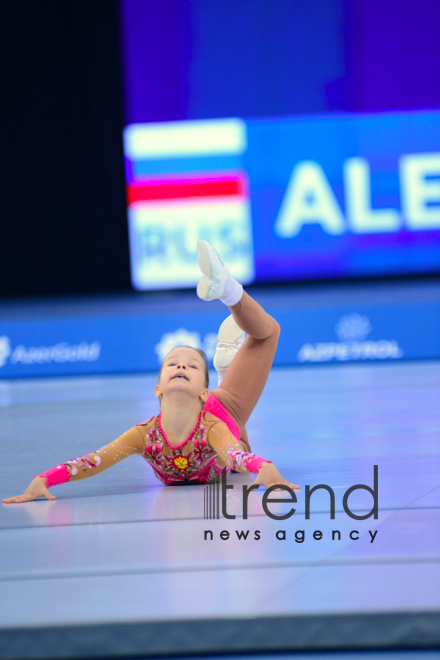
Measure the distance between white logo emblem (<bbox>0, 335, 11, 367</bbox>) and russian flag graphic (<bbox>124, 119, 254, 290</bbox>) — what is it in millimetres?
1383

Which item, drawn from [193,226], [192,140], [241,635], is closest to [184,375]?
[241,635]

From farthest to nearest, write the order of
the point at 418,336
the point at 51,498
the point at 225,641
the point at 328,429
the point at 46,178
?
the point at 46,178 < the point at 418,336 < the point at 328,429 < the point at 51,498 < the point at 225,641

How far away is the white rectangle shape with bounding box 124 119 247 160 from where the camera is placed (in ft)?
18.8

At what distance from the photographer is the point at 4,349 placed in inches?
187

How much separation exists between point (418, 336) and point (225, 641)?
3783 millimetres

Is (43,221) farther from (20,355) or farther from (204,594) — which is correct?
(204,594)

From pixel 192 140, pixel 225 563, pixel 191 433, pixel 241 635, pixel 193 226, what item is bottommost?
pixel 241 635

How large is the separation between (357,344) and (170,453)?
9.86 feet

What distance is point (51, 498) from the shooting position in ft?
5.74

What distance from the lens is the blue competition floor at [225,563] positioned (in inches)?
41.0

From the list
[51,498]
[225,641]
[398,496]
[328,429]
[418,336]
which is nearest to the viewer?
[225,641]

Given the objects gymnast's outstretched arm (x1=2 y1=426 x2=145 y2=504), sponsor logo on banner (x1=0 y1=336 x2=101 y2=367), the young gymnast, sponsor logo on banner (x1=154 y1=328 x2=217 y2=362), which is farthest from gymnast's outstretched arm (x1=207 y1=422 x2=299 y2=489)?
sponsor logo on banner (x1=0 y1=336 x2=101 y2=367)

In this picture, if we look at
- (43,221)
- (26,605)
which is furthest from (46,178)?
(26,605)

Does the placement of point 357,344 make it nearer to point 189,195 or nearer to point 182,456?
point 189,195
